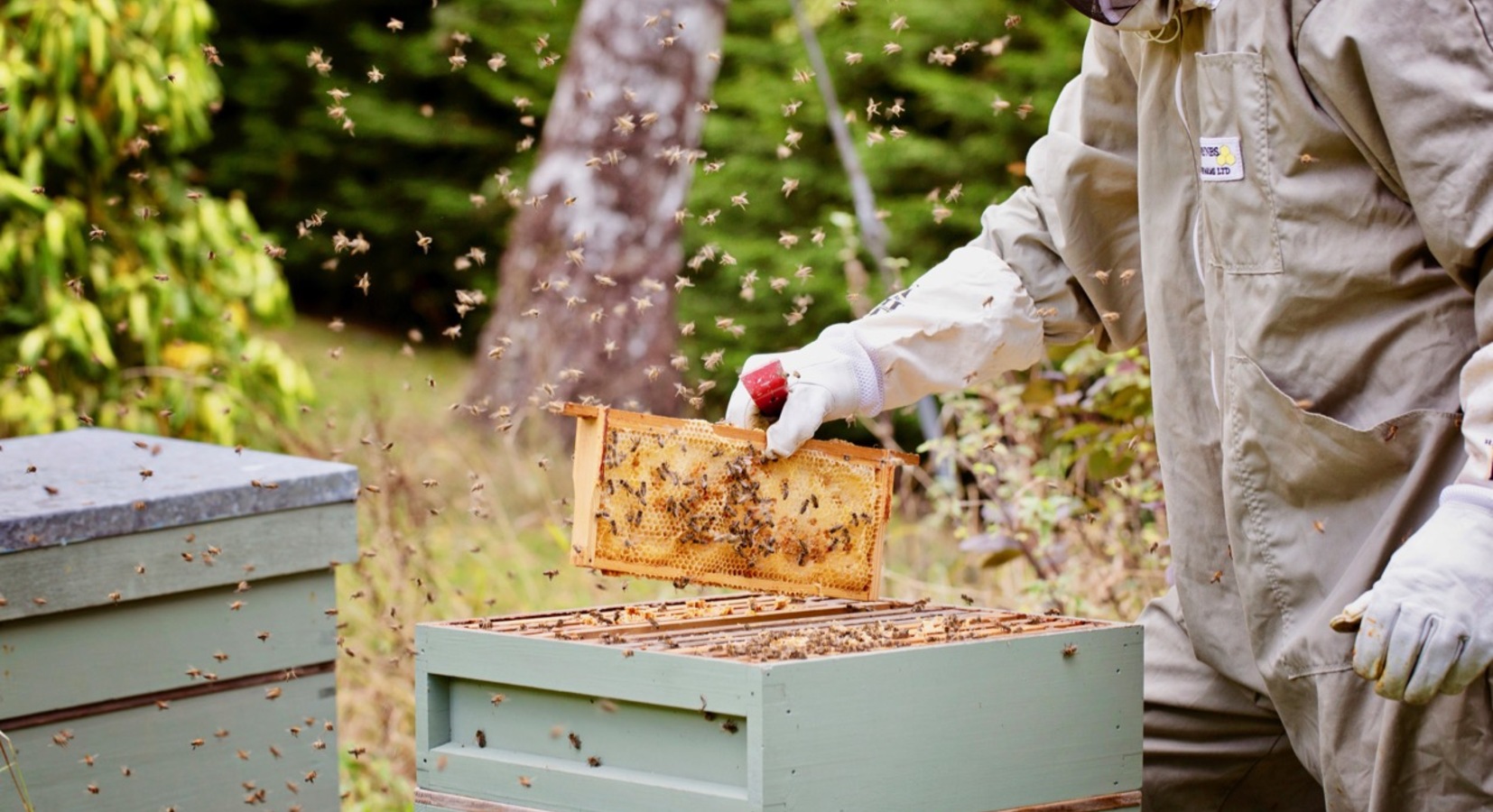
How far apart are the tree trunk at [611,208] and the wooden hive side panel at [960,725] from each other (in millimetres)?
4927

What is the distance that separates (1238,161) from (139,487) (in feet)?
5.88

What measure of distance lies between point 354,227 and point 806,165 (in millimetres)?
4198

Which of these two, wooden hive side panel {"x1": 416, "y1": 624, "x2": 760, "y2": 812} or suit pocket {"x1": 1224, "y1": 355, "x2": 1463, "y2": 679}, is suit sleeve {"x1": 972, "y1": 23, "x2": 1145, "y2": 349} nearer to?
suit pocket {"x1": 1224, "y1": 355, "x2": 1463, "y2": 679}

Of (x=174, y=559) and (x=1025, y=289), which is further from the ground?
(x=1025, y=289)

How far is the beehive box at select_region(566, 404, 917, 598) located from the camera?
2.02m

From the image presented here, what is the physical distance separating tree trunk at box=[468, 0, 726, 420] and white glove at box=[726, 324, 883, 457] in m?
4.51

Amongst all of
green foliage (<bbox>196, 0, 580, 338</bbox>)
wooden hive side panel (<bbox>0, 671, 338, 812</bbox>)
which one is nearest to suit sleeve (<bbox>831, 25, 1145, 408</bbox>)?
wooden hive side panel (<bbox>0, 671, 338, 812</bbox>)

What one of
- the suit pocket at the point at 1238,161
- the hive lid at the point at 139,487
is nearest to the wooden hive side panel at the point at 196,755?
the hive lid at the point at 139,487

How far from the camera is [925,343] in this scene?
2232 mm

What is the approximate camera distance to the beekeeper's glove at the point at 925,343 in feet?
7.18

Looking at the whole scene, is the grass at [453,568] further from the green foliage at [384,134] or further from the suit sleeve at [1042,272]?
the green foliage at [384,134]

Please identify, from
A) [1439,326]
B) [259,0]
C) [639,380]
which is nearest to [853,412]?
[1439,326]

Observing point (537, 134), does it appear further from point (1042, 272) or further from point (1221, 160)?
point (1221, 160)

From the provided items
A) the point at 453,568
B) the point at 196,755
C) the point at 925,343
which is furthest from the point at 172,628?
the point at 453,568
